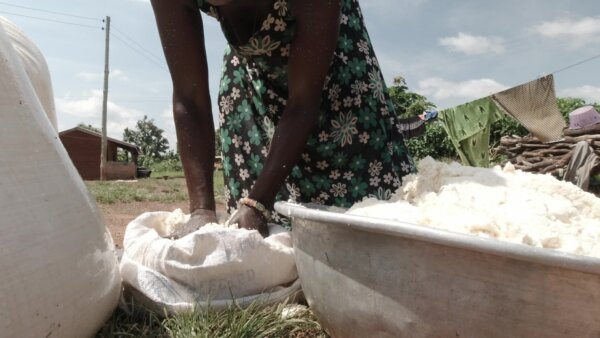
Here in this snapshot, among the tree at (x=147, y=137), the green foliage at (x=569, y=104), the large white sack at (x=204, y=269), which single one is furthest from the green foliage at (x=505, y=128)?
the tree at (x=147, y=137)

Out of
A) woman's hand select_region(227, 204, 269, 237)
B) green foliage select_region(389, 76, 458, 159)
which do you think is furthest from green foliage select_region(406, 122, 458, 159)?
woman's hand select_region(227, 204, 269, 237)

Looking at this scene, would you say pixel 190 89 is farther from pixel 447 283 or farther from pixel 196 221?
pixel 447 283

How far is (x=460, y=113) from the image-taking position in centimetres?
880

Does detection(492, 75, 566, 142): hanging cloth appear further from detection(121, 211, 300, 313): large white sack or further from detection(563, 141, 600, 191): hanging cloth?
detection(121, 211, 300, 313): large white sack

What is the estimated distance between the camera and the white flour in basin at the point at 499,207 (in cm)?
92

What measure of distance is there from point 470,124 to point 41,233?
859 cm

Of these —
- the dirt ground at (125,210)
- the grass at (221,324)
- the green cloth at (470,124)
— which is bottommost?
the dirt ground at (125,210)

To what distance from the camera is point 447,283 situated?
2.71 ft

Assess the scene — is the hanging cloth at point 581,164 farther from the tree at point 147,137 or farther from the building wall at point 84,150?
the tree at point 147,137

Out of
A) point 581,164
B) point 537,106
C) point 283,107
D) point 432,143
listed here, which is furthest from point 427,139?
point 283,107

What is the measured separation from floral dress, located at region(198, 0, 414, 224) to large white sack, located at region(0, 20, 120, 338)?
86 cm

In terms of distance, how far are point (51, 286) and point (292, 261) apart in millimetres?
653

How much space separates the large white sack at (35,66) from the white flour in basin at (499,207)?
1.07 metres

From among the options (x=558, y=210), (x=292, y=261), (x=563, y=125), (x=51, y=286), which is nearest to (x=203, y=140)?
(x=292, y=261)
